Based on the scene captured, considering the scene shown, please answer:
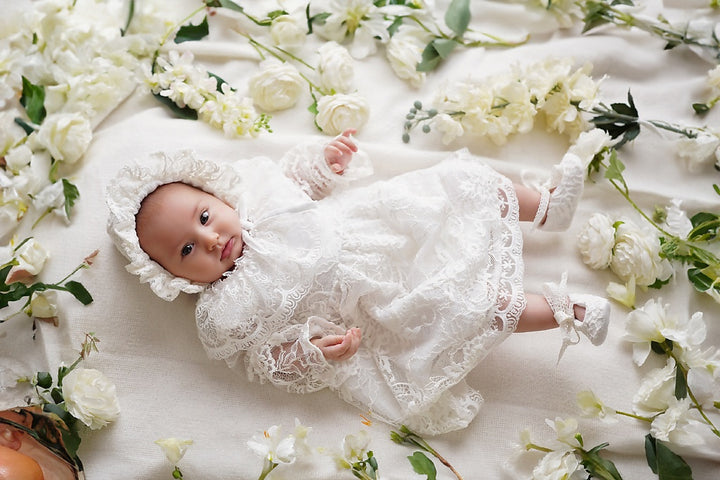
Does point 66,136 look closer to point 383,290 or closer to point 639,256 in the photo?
→ point 383,290

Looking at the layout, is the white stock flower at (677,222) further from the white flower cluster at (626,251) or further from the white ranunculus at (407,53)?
the white ranunculus at (407,53)

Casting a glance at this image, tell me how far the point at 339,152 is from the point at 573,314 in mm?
778

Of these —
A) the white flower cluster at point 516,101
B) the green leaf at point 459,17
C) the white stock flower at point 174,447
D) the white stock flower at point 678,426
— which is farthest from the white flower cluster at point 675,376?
the white stock flower at point 174,447

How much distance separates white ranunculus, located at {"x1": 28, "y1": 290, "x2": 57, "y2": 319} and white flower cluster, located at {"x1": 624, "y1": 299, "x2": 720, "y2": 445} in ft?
5.19

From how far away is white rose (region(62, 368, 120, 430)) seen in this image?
1.76 m

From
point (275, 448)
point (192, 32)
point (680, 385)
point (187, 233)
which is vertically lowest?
point (275, 448)

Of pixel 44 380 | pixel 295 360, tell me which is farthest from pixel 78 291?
pixel 295 360

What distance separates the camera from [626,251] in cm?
195

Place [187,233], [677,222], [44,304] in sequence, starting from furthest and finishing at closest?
1. [677,222]
2. [44,304]
3. [187,233]

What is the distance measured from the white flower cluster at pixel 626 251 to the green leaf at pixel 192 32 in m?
1.37

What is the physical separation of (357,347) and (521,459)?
536mm

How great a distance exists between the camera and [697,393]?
1822 millimetres

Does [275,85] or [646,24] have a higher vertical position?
[646,24]

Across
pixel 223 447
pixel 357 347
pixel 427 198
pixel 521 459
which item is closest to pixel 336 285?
pixel 357 347
